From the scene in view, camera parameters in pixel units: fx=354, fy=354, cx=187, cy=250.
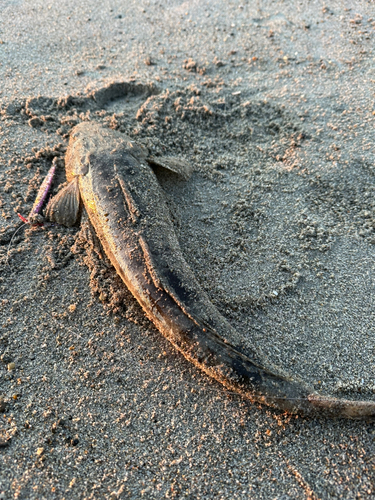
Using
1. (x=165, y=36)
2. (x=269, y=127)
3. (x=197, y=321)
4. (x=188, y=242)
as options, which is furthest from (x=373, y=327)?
(x=165, y=36)

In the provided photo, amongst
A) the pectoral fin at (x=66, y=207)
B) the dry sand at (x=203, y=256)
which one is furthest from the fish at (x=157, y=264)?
the dry sand at (x=203, y=256)

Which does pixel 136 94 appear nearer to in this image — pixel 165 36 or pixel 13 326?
pixel 165 36

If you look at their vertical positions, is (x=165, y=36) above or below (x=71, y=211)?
above

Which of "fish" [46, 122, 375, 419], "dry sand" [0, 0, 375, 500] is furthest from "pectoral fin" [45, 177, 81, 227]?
"dry sand" [0, 0, 375, 500]

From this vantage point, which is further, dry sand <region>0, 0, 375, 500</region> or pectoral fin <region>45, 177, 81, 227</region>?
pectoral fin <region>45, 177, 81, 227</region>

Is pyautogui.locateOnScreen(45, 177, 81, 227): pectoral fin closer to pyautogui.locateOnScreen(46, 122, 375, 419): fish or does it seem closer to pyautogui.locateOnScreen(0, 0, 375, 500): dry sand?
pyautogui.locateOnScreen(46, 122, 375, 419): fish

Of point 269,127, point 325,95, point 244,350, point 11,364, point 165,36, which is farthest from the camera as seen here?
point 165,36
